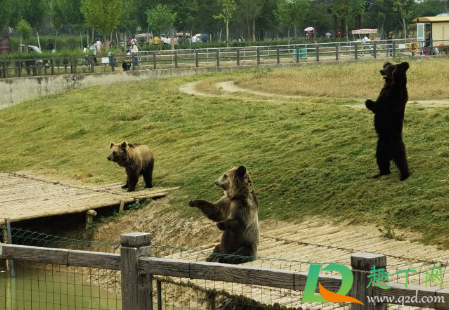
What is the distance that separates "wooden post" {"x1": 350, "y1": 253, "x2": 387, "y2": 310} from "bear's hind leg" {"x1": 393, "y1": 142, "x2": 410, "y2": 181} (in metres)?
9.30

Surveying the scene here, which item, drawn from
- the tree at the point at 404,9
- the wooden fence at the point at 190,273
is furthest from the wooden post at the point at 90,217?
the tree at the point at 404,9

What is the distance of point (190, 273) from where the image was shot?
764 cm

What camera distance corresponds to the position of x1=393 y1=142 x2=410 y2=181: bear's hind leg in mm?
15742

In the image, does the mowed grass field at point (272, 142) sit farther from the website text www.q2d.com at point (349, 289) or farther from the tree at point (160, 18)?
the tree at point (160, 18)

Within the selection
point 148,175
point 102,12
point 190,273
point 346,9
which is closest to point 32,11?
point 102,12

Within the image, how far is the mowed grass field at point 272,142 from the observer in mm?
15711

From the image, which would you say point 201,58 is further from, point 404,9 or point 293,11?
point 404,9

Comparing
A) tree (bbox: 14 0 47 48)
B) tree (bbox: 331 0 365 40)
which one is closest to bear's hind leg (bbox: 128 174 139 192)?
tree (bbox: 14 0 47 48)

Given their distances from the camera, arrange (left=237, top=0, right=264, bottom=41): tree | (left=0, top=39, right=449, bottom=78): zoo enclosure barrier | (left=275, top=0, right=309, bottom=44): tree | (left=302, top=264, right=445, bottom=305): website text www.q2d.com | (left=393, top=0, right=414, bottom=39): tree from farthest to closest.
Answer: (left=237, top=0, right=264, bottom=41): tree
(left=393, top=0, right=414, bottom=39): tree
(left=275, top=0, right=309, bottom=44): tree
(left=0, top=39, right=449, bottom=78): zoo enclosure barrier
(left=302, top=264, right=445, bottom=305): website text www.q2d.com

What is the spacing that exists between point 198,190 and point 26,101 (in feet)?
69.0

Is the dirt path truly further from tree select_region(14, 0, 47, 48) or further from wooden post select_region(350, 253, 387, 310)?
tree select_region(14, 0, 47, 48)

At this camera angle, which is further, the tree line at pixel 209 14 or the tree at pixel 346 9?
the tree at pixel 346 9

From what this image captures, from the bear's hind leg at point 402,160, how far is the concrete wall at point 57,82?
24635mm

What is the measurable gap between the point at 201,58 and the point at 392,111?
32795 millimetres
